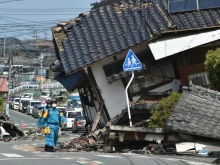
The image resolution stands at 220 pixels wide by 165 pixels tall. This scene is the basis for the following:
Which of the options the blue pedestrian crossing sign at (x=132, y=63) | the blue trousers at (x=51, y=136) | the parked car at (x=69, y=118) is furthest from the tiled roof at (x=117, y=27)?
the parked car at (x=69, y=118)

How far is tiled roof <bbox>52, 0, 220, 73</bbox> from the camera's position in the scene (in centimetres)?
2123

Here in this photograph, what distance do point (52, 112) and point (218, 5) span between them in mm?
8219

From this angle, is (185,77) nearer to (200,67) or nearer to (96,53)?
(200,67)

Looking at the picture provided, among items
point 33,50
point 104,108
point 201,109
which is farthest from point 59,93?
point 201,109

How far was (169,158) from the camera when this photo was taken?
1482 centimetres

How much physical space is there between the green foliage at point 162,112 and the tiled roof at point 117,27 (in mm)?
4204

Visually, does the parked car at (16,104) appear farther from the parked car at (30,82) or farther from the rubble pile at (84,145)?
the rubble pile at (84,145)

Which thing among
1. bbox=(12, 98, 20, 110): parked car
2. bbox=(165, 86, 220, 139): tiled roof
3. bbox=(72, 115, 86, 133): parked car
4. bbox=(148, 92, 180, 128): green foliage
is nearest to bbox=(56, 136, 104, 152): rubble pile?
bbox=(148, 92, 180, 128): green foliage

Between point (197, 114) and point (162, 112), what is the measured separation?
1182 millimetres

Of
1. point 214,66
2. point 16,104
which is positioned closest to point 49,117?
point 214,66

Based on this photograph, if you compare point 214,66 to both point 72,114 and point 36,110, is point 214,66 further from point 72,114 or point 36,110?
point 36,110

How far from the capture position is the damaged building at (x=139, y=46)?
2117 cm

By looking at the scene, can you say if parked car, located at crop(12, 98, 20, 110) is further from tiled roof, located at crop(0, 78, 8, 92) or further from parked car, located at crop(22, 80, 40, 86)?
parked car, located at crop(22, 80, 40, 86)

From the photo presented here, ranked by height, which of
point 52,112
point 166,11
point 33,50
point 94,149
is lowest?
point 94,149
